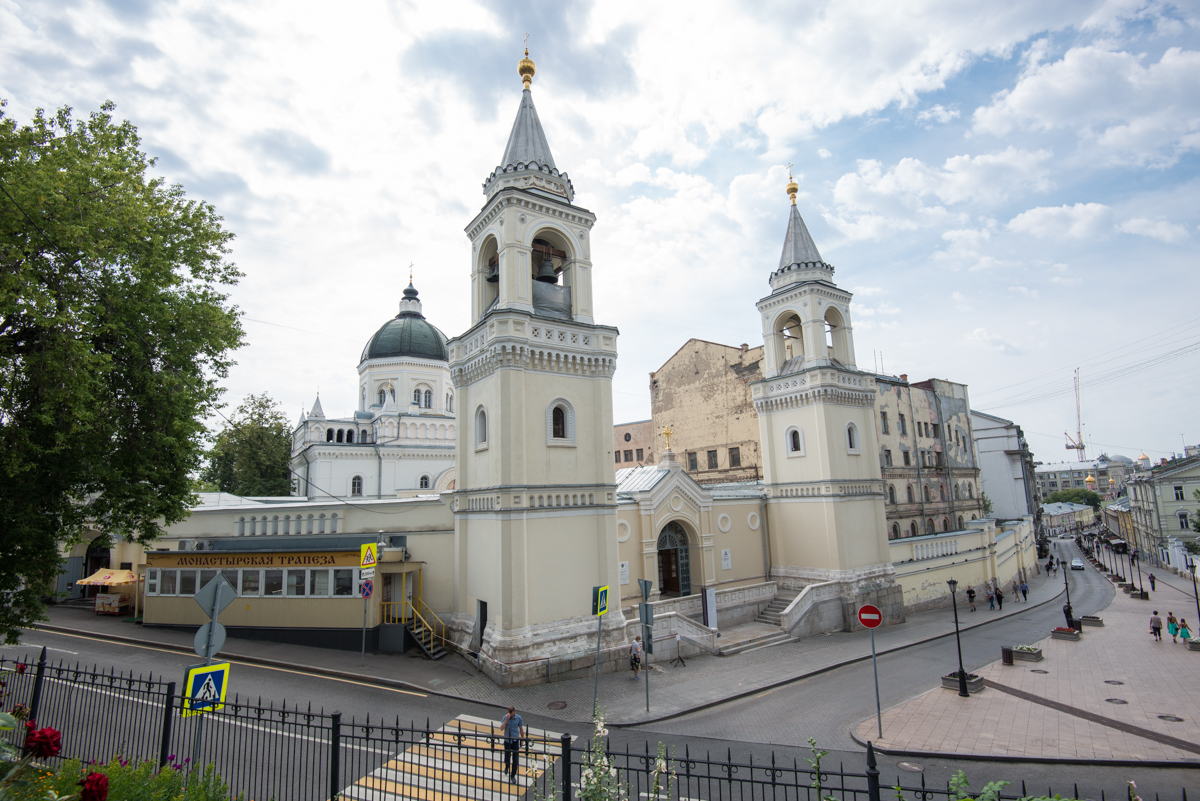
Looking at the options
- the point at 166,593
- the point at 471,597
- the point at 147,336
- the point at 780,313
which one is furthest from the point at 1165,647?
the point at 166,593

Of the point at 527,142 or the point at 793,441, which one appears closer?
the point at 527,142

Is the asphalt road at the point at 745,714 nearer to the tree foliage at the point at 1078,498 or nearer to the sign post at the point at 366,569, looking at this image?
the sign post at the point at 366,569

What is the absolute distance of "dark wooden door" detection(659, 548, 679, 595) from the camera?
2423cm

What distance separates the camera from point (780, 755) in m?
11.5

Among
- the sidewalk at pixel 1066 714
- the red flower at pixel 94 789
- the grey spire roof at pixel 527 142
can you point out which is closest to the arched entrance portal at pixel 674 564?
the sidewalk at pixel 1066 714

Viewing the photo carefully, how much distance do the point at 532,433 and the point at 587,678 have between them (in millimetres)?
7003

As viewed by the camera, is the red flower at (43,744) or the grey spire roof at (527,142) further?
the grey spire roof at (527,142)

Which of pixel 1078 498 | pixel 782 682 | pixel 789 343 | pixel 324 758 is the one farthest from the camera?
pixel 1078 498

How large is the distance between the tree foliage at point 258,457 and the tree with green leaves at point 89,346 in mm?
30907

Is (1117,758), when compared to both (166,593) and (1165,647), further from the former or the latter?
(166,593)

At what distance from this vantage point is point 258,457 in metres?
43.0

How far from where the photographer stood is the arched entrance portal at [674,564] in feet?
79.4

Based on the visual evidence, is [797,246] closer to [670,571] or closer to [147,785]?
[670,571]

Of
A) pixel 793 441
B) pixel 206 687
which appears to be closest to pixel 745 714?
pixel 206 687
